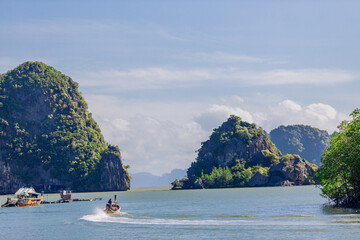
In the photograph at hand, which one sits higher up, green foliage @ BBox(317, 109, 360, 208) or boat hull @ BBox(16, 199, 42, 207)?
green foliage @ BBox(317, 109, 360, 208)

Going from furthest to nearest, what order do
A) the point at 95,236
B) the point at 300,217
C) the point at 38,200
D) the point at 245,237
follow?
the point at 38,200 → the point at 300,217 → the point at 95,236 → the point at 245,237

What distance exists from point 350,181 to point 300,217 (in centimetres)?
962

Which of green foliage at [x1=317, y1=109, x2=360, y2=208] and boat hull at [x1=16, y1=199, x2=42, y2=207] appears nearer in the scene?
green foliage at [x1=317, y1=109, x2=360, y2=208]

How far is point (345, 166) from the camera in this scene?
71.1m

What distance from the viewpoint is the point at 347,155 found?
70.5 metres

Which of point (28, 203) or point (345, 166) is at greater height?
point (345, 166)

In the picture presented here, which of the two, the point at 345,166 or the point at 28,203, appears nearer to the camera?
the point at 345,166

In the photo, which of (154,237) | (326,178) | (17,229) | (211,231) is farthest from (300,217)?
(17,229)

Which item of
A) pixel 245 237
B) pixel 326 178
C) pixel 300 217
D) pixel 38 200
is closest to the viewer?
pixel 245 237

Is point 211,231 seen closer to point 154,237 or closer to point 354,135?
point 154,237

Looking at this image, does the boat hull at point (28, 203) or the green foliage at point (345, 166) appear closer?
the green foliage at point (345, 166)

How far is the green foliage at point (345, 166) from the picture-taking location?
69.9 m

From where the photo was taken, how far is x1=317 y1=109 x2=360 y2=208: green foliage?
2753 inches

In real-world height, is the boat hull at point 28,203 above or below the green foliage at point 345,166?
below
